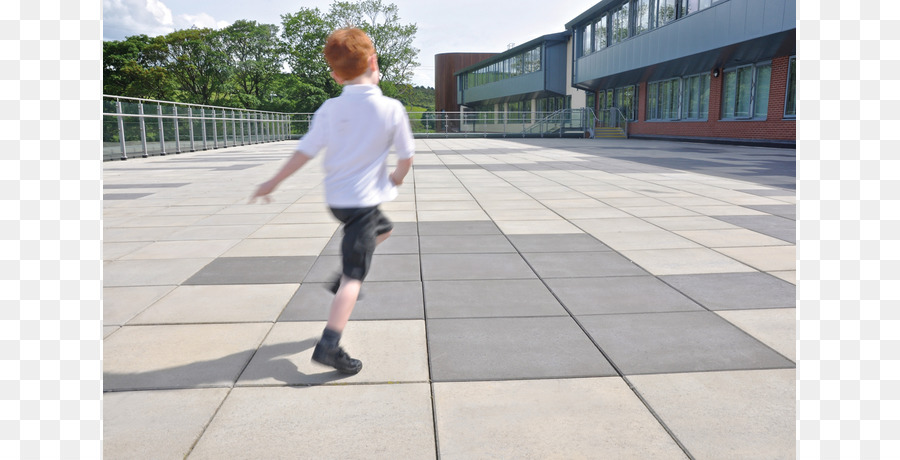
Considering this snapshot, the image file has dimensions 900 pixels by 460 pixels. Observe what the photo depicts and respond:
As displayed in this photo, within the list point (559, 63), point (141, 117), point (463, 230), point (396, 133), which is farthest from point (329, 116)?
point (559, 63)

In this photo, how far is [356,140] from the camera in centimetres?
280

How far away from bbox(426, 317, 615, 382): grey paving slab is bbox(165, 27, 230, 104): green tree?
5551 centimetres

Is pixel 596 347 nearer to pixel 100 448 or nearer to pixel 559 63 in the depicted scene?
pixel 100 448

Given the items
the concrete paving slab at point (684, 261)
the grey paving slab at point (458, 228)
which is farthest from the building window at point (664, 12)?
the concrete paving slab at point (684, 261)

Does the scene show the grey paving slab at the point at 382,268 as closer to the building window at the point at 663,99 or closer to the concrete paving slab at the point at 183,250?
the concrete paving slab at the point at 183,250

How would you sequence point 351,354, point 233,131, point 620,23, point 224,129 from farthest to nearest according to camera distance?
point 620,23 → point 233,131 → point 224,129 → point 351,354

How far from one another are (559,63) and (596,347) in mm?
40514

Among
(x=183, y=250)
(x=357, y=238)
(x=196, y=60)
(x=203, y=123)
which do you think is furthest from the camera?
(x=196, y=60)

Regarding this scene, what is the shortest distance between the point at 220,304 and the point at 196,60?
55.4 m

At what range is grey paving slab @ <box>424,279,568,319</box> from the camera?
3781 mm

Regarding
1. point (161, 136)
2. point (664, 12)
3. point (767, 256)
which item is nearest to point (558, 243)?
point (767, 256)

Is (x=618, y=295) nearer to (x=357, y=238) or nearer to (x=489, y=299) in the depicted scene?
(x=489, y=299)

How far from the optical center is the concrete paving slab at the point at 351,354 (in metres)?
2.85

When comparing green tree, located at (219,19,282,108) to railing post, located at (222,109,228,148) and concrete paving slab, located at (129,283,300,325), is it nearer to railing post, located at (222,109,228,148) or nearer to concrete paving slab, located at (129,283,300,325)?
railing post, located at (222,109,228,148)
